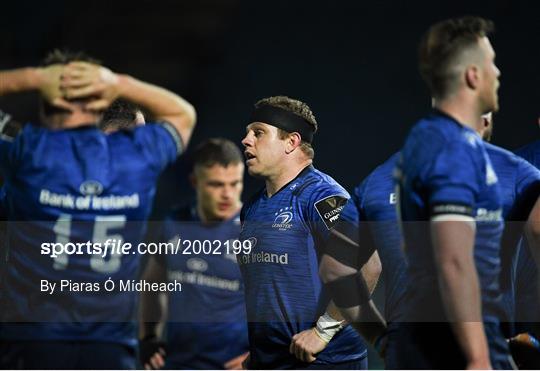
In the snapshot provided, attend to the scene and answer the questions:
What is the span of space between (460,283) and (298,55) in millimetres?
2374

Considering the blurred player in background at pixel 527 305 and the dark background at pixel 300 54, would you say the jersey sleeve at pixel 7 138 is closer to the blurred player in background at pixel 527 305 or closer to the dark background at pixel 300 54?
the dark background at pixel 300 54

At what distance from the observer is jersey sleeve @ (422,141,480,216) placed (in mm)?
3908

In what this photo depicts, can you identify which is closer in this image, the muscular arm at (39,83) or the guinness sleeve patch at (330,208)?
the muscular arm at (39,83)

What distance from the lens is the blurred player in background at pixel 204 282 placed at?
18.2 feet

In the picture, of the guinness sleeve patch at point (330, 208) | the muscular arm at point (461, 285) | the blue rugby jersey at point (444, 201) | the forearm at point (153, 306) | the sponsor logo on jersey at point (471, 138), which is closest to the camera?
the muscular arm at point (461, 285)

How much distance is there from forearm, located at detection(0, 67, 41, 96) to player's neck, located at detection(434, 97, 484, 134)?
5.85ft

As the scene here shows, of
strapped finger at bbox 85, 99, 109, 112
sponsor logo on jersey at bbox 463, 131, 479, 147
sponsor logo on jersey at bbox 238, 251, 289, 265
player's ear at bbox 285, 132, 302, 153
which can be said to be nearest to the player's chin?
player's ear at bbox 285, 132, 302, 153

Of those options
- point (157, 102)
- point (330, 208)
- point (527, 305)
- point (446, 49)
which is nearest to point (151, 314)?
point (330, 208)

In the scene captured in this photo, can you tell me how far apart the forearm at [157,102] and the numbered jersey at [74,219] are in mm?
70

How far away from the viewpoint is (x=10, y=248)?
4.43 meters

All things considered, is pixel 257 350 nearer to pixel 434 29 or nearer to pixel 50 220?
pixel 50 220

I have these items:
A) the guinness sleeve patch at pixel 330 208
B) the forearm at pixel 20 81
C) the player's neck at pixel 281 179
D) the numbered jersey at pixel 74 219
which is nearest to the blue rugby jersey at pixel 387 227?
the guinness sleeve patch at pixel 330 208

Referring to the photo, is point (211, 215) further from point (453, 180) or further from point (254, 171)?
point (453, 180)
